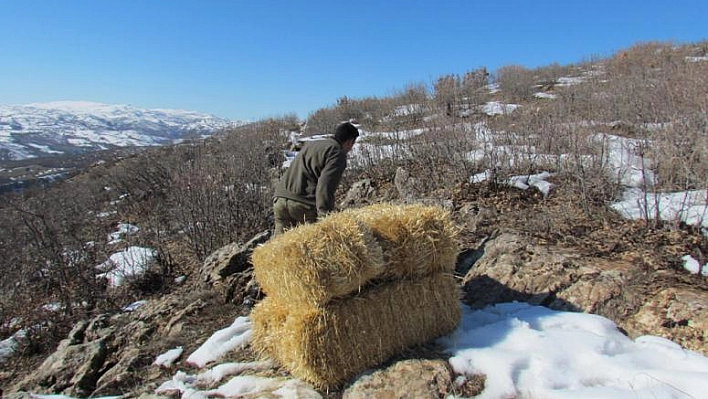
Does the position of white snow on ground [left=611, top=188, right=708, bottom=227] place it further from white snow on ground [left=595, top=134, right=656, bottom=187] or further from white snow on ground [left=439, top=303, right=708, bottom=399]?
white snow on ground [left=439, top=303, right=708, bottom=399]

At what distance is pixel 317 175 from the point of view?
4180 mm

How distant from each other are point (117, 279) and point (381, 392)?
6.94 meters

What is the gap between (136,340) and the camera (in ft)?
15.7

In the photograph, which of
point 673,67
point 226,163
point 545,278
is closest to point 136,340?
point 545,278

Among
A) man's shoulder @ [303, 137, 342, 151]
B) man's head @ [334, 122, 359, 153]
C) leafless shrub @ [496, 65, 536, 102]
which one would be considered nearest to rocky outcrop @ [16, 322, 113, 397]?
man's shoulder @ [303, 137, 342, 151]

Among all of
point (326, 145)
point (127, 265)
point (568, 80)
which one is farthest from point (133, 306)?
point (568, 80)

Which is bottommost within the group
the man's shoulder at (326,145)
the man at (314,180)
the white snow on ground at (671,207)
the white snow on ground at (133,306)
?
the white snow on ground at (133,306)

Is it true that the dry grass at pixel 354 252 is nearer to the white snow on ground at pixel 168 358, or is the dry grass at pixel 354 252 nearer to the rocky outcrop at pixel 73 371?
the white snow on ground at pixel 168 358

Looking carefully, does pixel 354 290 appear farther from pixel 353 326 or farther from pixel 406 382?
pixel 406 382

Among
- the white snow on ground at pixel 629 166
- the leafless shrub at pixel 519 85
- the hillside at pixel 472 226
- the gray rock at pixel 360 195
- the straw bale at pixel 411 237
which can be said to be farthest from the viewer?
the leafless shrub at pixel 519 85

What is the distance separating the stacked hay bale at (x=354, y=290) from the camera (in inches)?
103

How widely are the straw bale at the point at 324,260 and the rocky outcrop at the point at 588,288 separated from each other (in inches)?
58.7

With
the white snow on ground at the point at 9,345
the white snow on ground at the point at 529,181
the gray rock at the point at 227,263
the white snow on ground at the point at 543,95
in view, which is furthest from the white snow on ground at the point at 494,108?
the white snow on ground at the point at 9,345

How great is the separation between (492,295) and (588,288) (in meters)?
0.77
